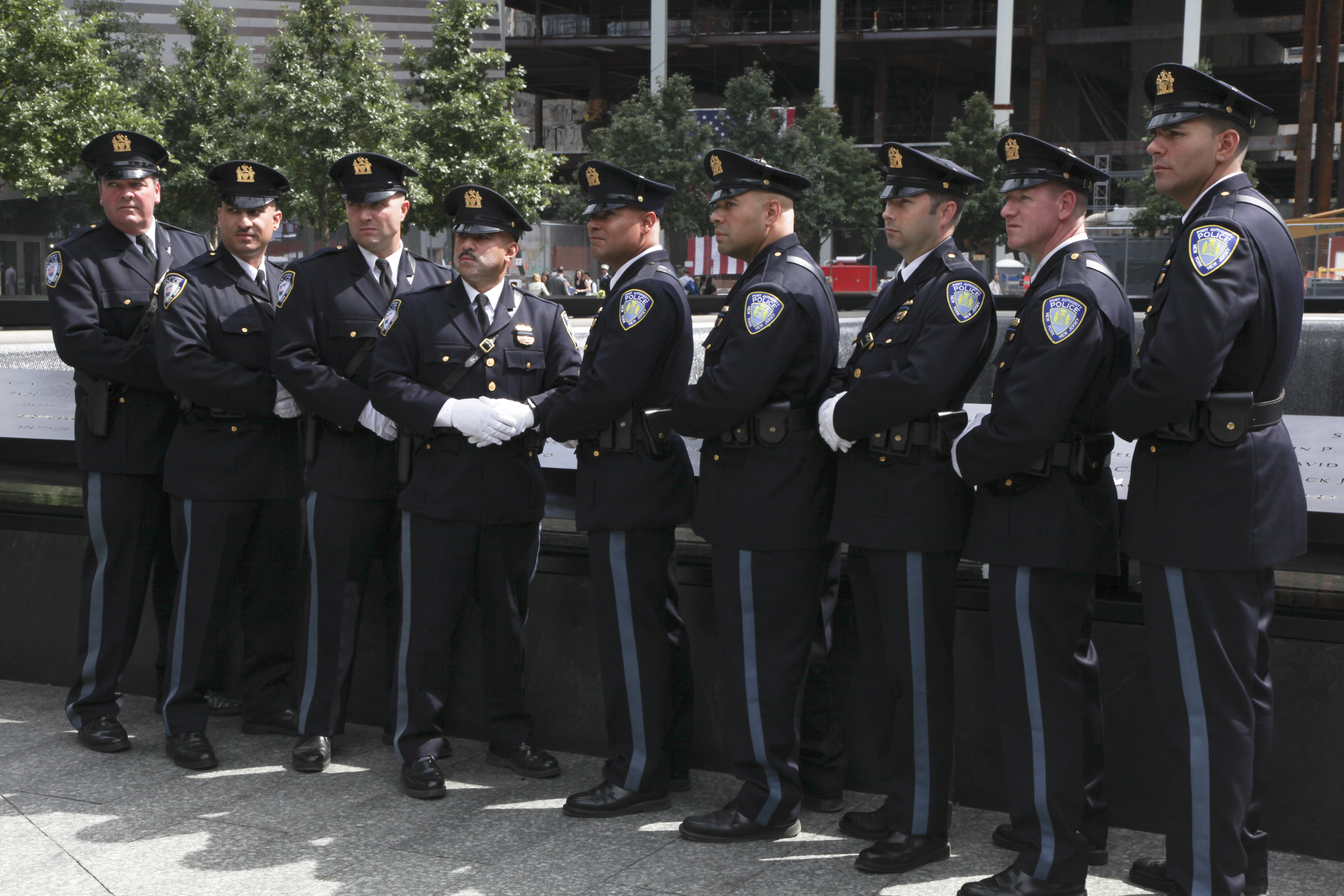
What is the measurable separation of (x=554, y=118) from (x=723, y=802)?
6361 cm

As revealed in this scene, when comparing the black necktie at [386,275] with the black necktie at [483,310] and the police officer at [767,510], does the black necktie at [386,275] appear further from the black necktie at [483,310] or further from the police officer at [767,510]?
the police officer at [767,510]

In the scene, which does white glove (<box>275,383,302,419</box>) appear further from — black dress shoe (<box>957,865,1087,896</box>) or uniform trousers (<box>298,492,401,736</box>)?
black dress shoe (<box>957,865,1087,896</box>)

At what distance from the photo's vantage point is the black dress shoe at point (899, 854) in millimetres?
3691

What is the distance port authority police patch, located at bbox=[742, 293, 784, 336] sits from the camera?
3.85 metres

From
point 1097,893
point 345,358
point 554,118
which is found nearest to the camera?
point 1097,893

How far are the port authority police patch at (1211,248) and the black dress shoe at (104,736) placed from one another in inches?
161

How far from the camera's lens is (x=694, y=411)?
3891 millimetres

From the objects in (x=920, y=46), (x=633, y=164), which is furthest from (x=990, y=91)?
(x=633, y=164)

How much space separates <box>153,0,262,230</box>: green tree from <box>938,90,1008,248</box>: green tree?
22.1 metres

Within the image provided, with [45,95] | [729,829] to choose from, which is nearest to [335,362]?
[729,829]

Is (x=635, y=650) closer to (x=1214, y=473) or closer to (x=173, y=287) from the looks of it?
(x=1214, y=473)

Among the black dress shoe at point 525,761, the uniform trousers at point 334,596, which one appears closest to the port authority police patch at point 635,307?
the uniform trousers at point 334,596

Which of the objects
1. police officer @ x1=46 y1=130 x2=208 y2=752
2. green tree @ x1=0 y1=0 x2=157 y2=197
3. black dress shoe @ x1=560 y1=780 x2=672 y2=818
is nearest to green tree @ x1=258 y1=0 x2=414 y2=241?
green tree @ x1=0 y1=0 x2=157 y2=197

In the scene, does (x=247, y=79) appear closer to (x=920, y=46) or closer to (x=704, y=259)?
(x=704, y=259)
